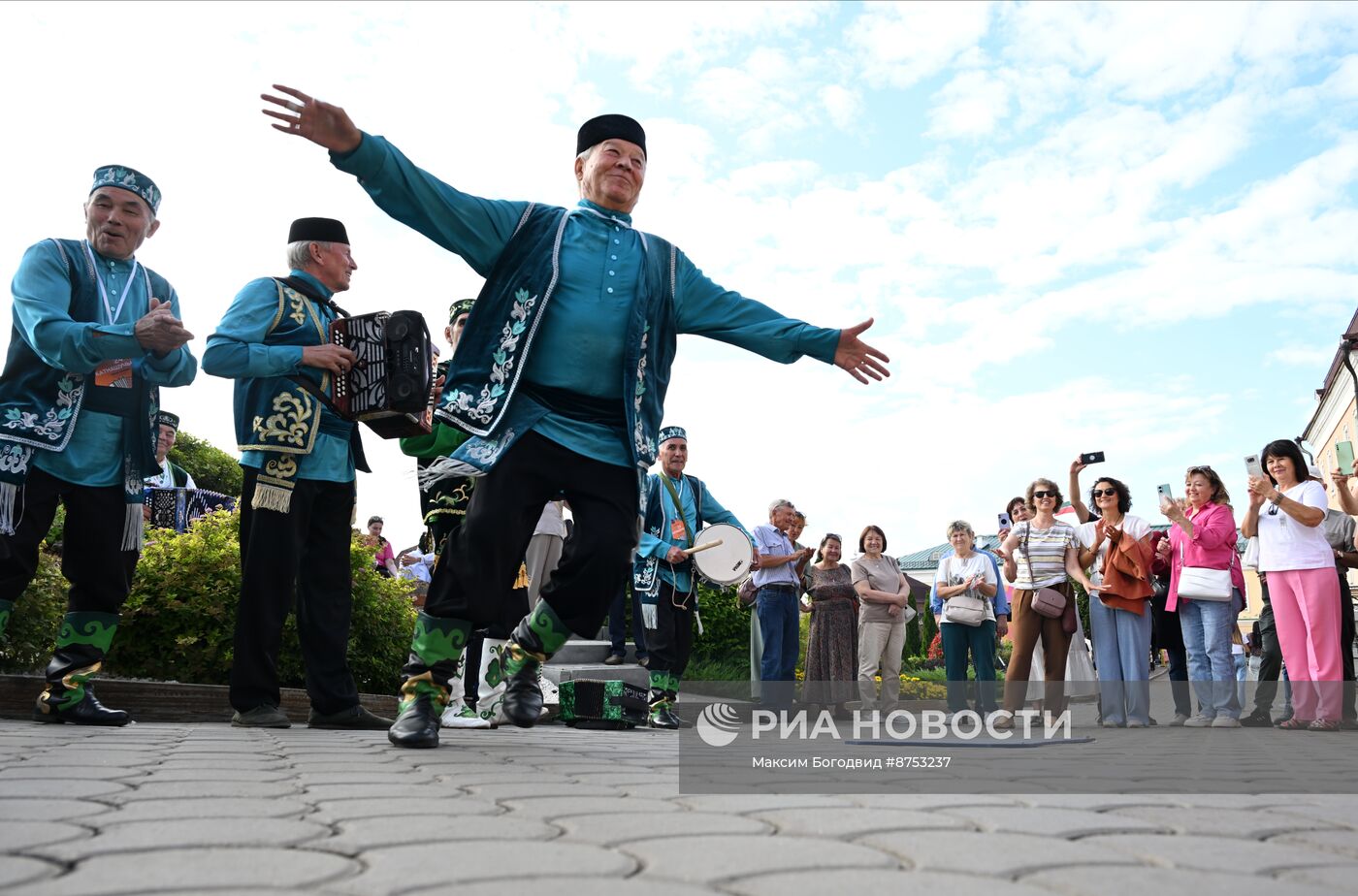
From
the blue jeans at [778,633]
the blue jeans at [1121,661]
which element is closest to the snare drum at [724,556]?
the blue jeans at [778,633]

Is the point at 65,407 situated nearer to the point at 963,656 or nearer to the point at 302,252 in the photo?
the point at 302,252

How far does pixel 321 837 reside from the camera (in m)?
1.75

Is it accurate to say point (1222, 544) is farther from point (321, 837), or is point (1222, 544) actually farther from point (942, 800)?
point (321, 837)

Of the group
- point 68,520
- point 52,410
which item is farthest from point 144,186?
point 68,520

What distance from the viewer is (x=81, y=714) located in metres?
4.85

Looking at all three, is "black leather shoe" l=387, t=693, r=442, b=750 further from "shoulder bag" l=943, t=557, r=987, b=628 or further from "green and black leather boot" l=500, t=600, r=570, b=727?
"shoulder bag" l=943, t=557, r=987, b=628

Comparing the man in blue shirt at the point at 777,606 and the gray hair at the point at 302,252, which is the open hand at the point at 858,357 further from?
the man in blue shirt at the point at 777,606

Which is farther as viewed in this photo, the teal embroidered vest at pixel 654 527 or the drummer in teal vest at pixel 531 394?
the teal embroidered vest at pixel 654 527

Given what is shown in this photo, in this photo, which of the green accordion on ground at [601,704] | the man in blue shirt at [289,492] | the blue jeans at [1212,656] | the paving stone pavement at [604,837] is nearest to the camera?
the paving stone pavement at [604,837]

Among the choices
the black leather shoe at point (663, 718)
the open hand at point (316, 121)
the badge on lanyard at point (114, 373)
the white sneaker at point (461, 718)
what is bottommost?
the black leather shoe at point (663, 718)

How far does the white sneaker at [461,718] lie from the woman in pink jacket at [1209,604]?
211 inches

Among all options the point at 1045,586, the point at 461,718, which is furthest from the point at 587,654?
the point at 461,718

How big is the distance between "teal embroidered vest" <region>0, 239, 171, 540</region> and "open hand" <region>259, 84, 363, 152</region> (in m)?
2.02

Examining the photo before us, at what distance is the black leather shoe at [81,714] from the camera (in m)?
4.85
